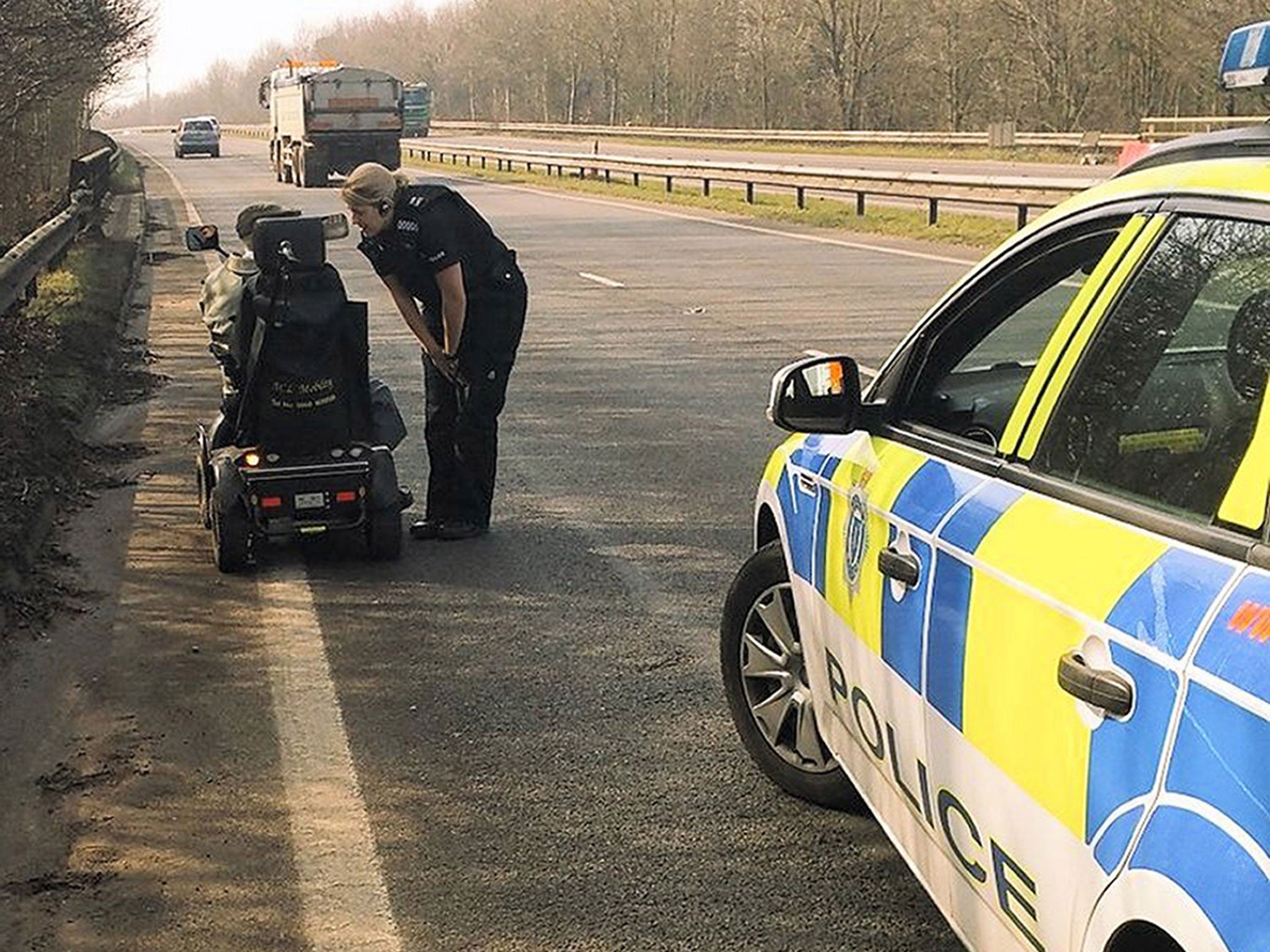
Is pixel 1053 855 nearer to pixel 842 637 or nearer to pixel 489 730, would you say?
pixel 842 637

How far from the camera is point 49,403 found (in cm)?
1016

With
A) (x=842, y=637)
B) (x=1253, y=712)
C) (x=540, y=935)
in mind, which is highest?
(x=1253, y=712)

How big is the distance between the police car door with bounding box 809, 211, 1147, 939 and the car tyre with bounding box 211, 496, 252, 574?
134 inches

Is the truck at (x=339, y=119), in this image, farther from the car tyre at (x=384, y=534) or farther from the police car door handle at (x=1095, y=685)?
the police car door handle at (x=1095, y=685)

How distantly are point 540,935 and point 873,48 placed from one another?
73186mm

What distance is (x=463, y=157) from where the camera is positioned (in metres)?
58.2

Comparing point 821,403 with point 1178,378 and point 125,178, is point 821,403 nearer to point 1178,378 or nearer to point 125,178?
point 1178,378

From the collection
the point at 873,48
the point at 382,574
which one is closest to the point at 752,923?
the point at 382,574

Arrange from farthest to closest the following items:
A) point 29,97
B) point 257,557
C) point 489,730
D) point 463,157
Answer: point 463,157, point 29,97, point 257,557, point 489,730

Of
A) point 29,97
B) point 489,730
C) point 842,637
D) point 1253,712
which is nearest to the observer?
point 1253,712

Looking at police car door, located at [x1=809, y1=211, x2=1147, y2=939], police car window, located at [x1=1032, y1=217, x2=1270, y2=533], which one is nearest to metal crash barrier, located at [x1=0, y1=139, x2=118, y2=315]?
police car door, located at [x1=809, y1=211, x2=1147, y2=939]

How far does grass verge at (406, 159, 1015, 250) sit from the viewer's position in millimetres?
23141

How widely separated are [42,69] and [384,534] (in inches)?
469

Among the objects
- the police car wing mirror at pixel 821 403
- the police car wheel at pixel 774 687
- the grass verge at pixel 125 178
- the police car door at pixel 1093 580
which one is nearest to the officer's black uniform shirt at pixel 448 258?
the police car wheel at pixel 774 687
